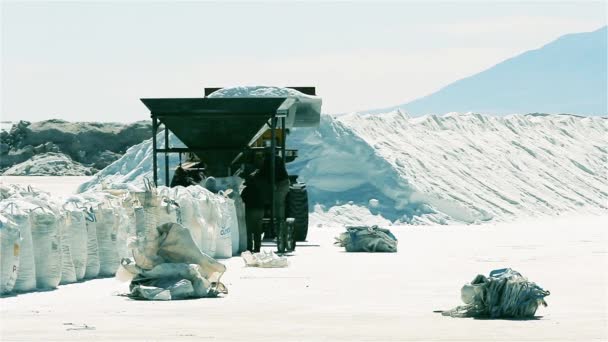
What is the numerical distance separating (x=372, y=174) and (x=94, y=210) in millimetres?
16750

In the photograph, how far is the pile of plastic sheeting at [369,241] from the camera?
19297mm

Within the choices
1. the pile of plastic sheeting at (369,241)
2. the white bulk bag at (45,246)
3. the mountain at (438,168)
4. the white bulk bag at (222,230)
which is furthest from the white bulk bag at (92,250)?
the mountain at (438,168)

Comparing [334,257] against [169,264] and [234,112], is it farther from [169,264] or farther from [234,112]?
[169,264]

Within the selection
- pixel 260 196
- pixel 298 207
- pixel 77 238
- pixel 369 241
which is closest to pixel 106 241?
pixel 77 238

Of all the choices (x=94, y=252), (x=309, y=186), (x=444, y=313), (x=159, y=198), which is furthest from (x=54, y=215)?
(x=309, y=186)

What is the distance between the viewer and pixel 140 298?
11.6 metres

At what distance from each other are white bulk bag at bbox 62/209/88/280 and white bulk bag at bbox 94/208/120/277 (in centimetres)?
52

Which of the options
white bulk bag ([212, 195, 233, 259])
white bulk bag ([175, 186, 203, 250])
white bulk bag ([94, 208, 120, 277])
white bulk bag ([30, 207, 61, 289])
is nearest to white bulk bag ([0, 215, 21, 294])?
white bulk bag ([30, 207, 61, 289])

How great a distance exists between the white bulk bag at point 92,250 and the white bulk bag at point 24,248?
1.38m

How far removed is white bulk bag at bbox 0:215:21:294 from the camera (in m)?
11.5

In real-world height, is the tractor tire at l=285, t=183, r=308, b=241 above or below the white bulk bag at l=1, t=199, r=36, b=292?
below

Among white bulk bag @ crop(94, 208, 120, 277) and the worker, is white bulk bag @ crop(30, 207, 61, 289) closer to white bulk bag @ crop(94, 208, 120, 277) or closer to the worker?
white bulk bag @ crop(94, 208, 120, 277)

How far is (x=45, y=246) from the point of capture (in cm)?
1235

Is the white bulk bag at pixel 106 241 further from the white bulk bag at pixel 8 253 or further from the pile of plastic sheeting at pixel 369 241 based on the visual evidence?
the pile of plastic sheeting at pixel 369 241
